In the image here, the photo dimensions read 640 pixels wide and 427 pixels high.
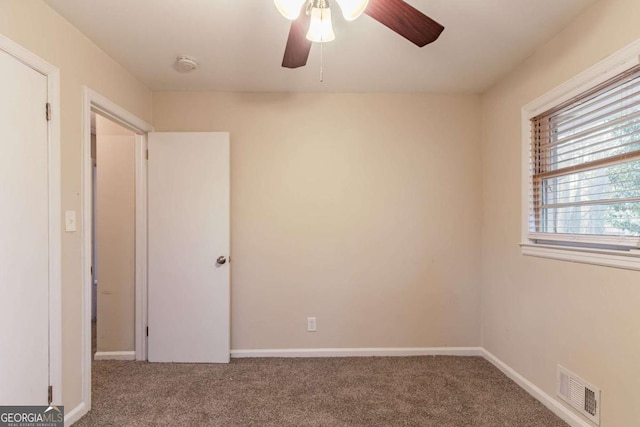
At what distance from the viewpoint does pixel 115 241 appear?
2807 mm

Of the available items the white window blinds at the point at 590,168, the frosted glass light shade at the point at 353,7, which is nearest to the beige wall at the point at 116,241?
the frosted glass light shade at the point at 353,7

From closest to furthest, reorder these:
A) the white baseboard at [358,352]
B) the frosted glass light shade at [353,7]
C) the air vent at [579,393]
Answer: the frosted glass light shade at [353,7] < the air vent at [579,393] < the white baseboard at [358,352]

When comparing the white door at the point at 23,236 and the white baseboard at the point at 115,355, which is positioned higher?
the white door at the point at 23,236

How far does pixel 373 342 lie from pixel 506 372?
3.42 ft

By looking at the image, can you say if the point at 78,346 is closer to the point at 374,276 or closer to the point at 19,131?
the point at 19,131

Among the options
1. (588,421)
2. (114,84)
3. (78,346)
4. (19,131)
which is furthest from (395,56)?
(78,346)

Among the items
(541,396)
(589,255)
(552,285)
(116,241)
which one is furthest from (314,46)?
(541,396)

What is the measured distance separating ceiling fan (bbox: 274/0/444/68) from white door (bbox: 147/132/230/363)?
56.5 inches

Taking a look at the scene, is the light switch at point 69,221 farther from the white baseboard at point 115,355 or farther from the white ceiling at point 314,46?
the white baseboard at point 115,355

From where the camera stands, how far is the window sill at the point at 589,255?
1.54 m

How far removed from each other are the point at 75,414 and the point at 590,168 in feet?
10.9

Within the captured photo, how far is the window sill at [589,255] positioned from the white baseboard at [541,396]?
0.90 m

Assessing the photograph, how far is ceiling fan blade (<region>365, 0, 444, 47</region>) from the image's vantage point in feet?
4.30

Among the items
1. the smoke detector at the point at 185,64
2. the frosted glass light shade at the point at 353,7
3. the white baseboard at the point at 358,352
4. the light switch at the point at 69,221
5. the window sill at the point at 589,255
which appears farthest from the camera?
the white baseboard at the point at 358,352
